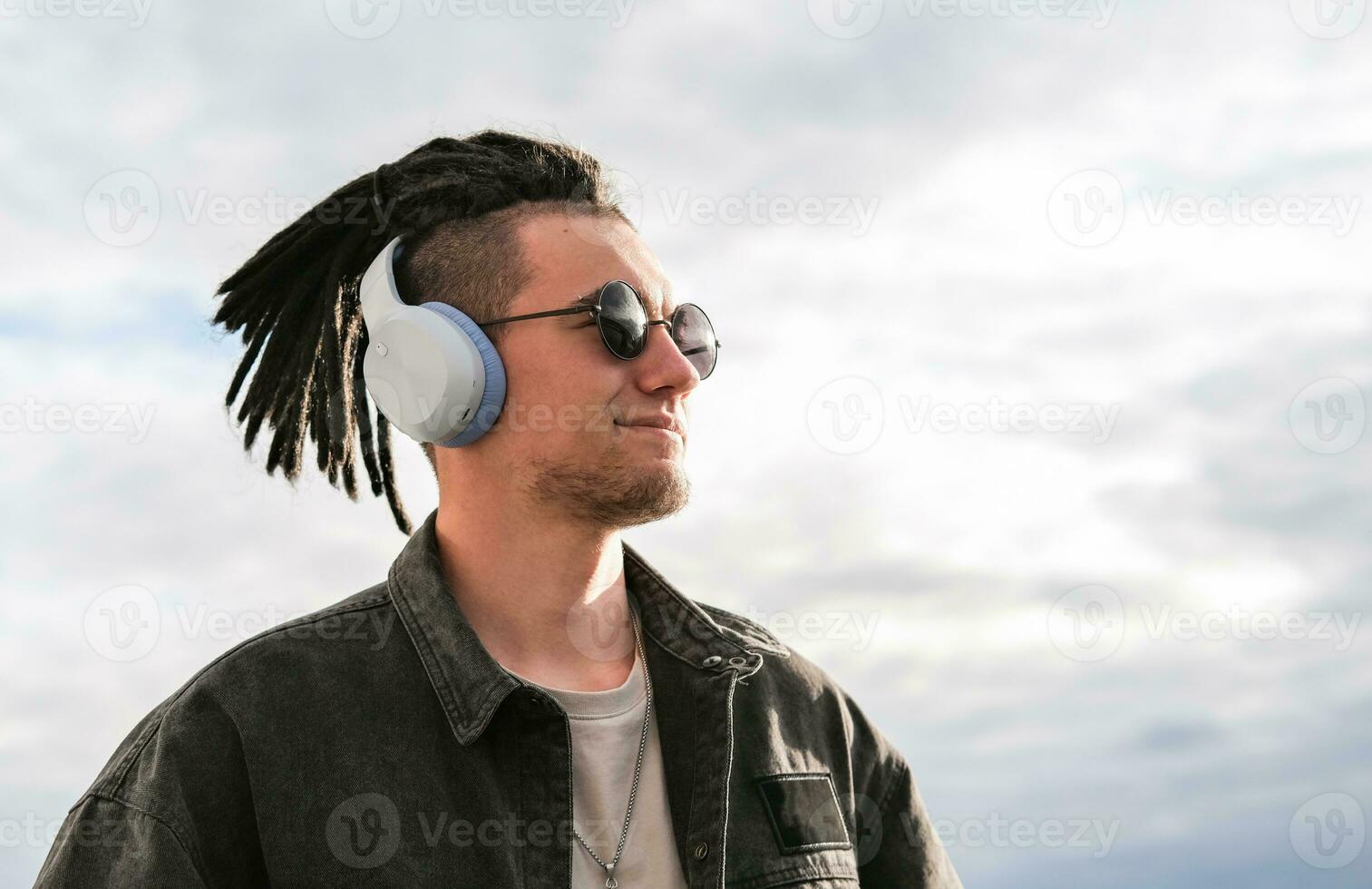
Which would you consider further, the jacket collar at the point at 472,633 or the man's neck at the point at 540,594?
the man's neck at the point at 540,594

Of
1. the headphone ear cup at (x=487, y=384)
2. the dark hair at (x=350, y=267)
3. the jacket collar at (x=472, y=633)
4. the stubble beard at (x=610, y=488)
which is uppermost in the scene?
the dark hair at (x=350, y=267)

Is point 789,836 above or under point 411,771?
under

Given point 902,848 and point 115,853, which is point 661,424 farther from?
point 115,853

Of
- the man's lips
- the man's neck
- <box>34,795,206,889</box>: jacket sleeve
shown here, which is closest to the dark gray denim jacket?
<box>34,795,206,889</box>: jacket sleeve

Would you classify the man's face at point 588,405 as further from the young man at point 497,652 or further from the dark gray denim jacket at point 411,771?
the dark gray denim jacket at point 411,771

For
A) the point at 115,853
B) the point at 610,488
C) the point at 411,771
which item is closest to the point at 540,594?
the point at 610,488

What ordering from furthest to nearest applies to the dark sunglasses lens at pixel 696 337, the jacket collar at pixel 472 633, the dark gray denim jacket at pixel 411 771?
the dark sunglasses lens at pixel 696 337 → the jacket collar at pixel 472 633 → the dark gray denim jacket at pixel 411 771

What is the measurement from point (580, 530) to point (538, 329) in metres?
0.66

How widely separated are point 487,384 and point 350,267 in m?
1.12

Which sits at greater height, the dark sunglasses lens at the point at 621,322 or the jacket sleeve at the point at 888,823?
the dark sunglasses lens at the point at 621,322

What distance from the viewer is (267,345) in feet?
15.8

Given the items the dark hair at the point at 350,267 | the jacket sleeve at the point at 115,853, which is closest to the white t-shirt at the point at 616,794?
the jacket sleeve at the point at 115,853

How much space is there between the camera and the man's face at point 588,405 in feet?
12.6

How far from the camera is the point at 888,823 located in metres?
4.39
